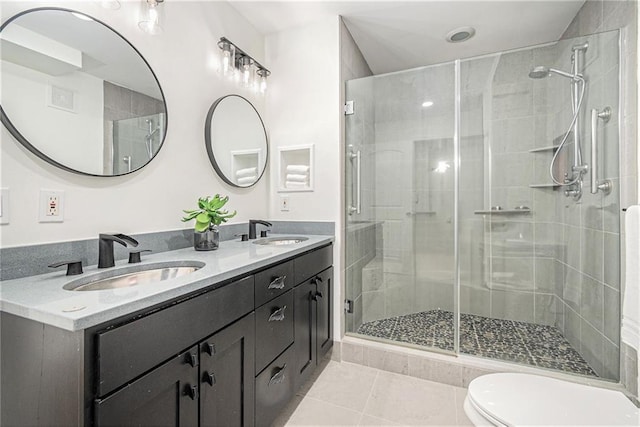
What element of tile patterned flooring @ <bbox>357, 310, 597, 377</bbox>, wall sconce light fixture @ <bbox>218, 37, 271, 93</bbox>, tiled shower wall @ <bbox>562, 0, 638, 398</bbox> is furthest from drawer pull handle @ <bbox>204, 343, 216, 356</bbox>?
tiled shower wall @ <bbox>562, 0, 638, 398</bbox>

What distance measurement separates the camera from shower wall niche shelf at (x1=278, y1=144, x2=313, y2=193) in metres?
2.16

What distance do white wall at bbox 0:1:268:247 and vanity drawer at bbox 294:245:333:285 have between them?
0.31 metres

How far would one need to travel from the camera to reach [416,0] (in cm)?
191

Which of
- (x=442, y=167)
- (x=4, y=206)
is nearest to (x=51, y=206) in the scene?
(x=4, y=206)

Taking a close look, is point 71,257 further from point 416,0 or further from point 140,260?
point 416,0

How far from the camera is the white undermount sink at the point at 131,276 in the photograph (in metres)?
0.98

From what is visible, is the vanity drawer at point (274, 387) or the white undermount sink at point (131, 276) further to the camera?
the vanity drawer at point (274, 387)

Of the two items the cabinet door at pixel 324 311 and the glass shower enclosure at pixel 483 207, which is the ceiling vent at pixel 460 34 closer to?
the glass shower enclosure at pixel 483 207

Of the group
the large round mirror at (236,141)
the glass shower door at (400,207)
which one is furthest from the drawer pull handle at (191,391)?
the glass shower door at (400,207)

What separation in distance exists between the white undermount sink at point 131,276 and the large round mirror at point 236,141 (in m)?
0.76

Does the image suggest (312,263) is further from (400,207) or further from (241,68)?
(241,68)

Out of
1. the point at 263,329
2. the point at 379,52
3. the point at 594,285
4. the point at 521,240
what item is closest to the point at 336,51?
the point at 379,52

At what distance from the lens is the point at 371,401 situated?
5.33 ft

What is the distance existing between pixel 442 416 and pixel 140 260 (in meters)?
1.68
